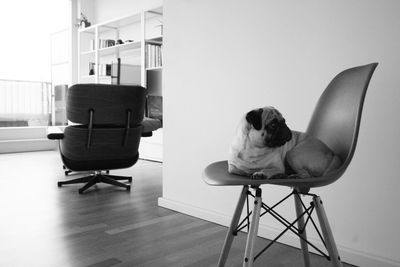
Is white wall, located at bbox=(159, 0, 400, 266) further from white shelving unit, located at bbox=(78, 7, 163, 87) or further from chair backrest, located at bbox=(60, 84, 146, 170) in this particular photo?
white shelving unit, located at bbox=(78, 7, 163, 87)

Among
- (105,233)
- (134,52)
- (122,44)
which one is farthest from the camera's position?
(134,52)

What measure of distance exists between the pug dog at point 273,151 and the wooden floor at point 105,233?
2.05ft

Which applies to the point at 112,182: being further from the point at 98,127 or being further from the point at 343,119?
the point at 343,119

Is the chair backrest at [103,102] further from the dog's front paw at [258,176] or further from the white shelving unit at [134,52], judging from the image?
the white shelving unit at [134,52]

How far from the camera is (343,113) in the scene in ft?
3.98

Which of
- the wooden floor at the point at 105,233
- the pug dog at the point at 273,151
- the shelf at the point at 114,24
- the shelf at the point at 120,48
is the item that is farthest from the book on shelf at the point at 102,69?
the pug dog at the point at 273,151

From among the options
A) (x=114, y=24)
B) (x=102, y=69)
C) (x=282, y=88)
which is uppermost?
(x=114, y=24)

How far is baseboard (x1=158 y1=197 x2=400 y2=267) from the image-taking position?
156 cm

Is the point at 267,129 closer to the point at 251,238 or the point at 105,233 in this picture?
the point at 251,238

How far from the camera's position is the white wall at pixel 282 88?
153cm

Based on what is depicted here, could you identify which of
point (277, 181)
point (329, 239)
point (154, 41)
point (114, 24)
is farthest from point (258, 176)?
point (114, 24)

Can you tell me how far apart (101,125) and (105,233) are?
1.03 m

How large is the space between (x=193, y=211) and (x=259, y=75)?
99 centimetres

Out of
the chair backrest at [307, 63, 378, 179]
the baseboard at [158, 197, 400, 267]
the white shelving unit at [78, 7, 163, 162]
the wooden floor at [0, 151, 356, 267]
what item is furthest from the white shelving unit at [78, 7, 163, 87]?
the chair backrest at [307, 63, 378, 179]
